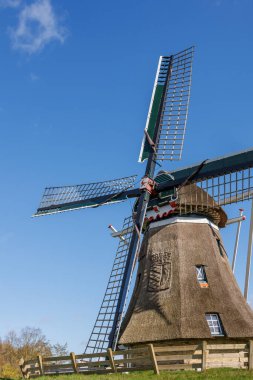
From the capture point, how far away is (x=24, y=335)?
1757 inches

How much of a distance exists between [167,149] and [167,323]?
803 cm

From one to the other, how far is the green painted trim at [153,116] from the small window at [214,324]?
25.8 feet

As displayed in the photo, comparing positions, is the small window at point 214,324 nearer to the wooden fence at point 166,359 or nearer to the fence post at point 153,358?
the wooden fence at point 166,359

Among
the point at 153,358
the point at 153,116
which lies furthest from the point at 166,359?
the point at 153,116

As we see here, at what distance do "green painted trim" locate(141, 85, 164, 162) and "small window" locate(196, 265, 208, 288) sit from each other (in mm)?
5728

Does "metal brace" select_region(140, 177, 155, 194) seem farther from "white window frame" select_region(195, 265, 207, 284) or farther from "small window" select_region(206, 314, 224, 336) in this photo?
"small window" select_region(206, 314, 224, 336)

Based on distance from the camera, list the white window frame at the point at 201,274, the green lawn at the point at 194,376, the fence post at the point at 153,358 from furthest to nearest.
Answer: the white window frame at the point at 201,274 → the fence post at the point at 153,358 → the green lawn at the point at 194,376

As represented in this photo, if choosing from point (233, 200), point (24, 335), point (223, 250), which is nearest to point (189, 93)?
point (233, 200)

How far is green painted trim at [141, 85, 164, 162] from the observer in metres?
21.3

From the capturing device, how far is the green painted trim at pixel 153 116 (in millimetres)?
21283

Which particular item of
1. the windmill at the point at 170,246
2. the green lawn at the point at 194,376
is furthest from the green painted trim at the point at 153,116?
the green lawn at the point at 194,376

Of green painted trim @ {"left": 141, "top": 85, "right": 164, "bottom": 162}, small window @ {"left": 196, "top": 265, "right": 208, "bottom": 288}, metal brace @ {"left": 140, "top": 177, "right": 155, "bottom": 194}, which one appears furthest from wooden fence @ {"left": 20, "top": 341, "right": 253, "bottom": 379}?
green painted trim @ {"left": 141, "top": 85, "right": 164, "bottom": 162}

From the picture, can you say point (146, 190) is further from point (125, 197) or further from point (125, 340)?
point (125, 340)

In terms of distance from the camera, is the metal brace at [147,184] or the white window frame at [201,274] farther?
the metal brace at [147,184]
